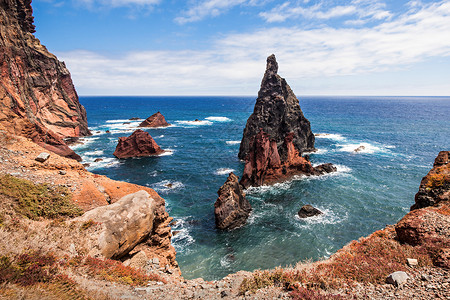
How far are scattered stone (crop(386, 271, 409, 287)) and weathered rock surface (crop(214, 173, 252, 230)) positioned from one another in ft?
70.2

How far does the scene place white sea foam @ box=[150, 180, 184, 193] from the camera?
40447mm

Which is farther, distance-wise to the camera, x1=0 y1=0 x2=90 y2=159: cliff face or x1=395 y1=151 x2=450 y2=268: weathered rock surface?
x1=0 y1=0 x2=90 y2=159: cliff face

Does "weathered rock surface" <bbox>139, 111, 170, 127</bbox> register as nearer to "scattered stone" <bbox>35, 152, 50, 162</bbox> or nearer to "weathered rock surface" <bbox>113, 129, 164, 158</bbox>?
"weathered rock surface" <bbox>113, 129, 164, 158</bbox>

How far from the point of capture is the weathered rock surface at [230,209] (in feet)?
98.1

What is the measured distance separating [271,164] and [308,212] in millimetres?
14124

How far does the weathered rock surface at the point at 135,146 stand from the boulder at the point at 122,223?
47888 millimetres

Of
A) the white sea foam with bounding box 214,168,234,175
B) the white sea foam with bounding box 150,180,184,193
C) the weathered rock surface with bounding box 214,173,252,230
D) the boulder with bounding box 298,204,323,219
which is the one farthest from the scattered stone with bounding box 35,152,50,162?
the white sea foam with bounding box 214,168,234,175

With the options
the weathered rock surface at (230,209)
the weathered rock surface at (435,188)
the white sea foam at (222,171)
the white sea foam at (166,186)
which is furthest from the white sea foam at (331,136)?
the weathered rock surface at (435,188)

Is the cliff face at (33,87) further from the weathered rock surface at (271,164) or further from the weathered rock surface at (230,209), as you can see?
the weathered rock surface at (271,164)

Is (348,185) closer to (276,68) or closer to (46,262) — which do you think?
(276,68)

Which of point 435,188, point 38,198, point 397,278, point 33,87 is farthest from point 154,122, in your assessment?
point 397,278

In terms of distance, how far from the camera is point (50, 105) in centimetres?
6719

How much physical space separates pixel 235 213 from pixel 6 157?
23.4 m

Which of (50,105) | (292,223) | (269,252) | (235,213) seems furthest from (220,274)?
(50,105)
